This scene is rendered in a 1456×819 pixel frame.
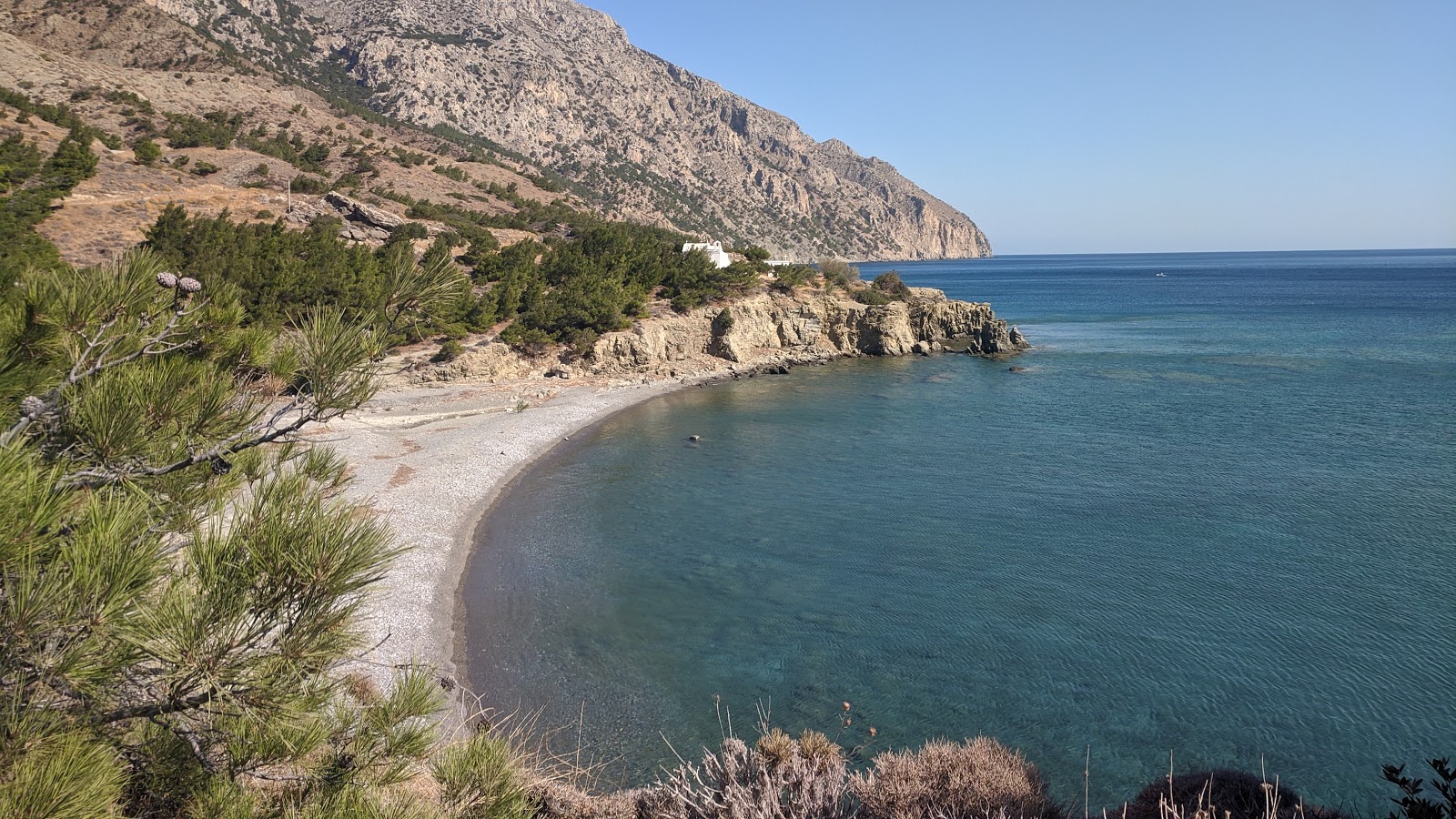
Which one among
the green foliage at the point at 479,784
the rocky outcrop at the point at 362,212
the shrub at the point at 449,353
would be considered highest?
the rocky outcrop at the point at 362,212

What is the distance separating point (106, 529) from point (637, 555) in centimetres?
1258

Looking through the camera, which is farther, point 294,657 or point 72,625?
point 294,657

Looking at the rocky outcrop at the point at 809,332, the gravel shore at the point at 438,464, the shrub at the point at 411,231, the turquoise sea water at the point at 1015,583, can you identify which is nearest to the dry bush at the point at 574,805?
the gravel shore at the point at 438,464

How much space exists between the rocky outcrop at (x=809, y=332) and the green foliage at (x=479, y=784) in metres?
29.1

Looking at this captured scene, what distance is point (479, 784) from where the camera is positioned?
3.75m

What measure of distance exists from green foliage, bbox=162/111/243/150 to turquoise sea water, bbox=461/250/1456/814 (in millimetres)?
28446

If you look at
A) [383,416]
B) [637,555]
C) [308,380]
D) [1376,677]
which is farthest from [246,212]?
[1376,677]

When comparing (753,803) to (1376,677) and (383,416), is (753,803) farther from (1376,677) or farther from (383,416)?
(383,416)

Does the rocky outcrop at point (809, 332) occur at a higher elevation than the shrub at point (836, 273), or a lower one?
lower

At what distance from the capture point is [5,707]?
A: 2.13 metres

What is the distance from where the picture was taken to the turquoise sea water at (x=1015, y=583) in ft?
29.5

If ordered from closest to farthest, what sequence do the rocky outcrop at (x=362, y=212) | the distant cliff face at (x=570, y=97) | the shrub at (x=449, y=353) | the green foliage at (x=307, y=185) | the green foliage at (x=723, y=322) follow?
the shrub at (x=449, y=353) < the rocky outcrop at (x=362, y=212) < the green foliage at (x=307, y=185) < the green foliage at (x=723, y=322) < the distant cliff face at (x=570, y=97)

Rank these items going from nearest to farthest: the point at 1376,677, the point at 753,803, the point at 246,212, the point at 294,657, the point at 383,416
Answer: the point at 294,657 < the point at 753,803 < the point at 1376,677 < the point at 383,416 < the point at 246,212

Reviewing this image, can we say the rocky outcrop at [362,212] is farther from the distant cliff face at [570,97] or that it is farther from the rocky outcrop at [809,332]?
the distant cliff face at [570,97]
